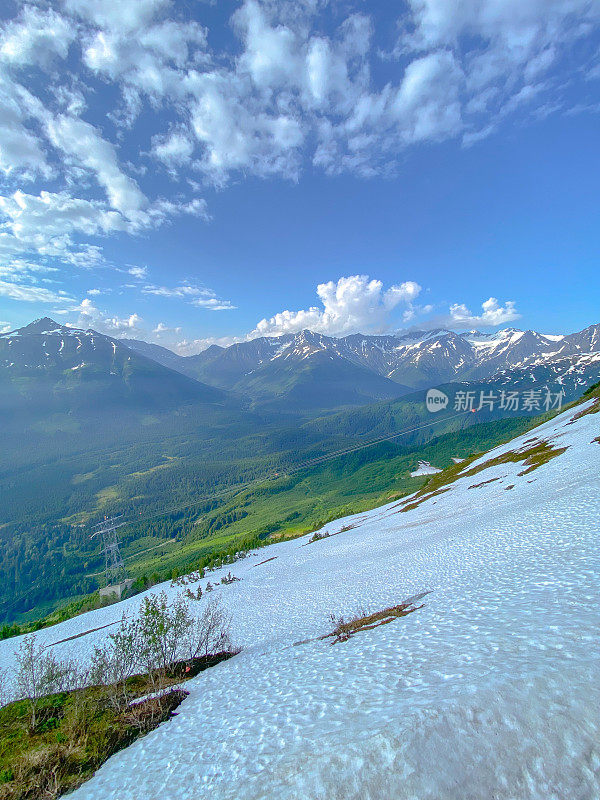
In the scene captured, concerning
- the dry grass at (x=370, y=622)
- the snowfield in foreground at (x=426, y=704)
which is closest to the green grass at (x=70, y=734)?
the snowfield in foreground at (x=426, y=704)

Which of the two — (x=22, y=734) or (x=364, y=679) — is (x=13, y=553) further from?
(x=364, y=679)

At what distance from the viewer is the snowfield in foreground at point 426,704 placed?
5.25 meters

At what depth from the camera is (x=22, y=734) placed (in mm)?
13914

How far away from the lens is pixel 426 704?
6.71 meters

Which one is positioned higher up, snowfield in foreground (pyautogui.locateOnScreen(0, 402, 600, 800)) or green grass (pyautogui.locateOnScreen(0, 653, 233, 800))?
snowfield in foreground (pyautogui.locateOnScreen(0, 402, 600, 800))

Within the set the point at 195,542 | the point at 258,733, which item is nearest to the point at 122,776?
the point at 258,733

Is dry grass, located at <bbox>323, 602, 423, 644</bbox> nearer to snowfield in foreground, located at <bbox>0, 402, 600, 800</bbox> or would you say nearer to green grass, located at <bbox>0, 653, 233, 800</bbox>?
snowfield in foreground, located at <bbox>0, 402, 600, 800</bbox>

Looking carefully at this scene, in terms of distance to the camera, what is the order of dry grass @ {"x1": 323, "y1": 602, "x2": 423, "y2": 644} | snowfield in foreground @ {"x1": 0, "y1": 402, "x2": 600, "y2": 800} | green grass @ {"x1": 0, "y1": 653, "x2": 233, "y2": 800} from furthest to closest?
dry grass @ {"x1": 323, "y1": 602, "x2": 423, "y2": 644} < green grass @ {"x1": 0, "y1": 653, "x2": 233, "y2": 800} < snowfield in foreground @ {"x1": 0, "y1": 402, "x2": 600, "y2": 800}

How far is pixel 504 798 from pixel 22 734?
64.2 ft

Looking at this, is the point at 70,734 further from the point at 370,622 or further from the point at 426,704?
the point at 370,622

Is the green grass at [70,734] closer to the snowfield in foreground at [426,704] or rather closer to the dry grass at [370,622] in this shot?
the snowfield in foreground at [426,704]

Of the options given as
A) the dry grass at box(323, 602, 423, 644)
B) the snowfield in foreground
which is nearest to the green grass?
the snowfield in foreground

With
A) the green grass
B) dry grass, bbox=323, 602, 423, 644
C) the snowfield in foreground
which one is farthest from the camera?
dry grass, bbox=323, 602, 423, 644

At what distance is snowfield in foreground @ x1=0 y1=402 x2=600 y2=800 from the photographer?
207 inches
